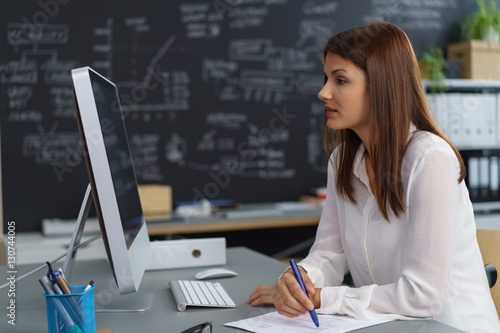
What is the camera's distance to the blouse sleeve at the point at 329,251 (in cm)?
158

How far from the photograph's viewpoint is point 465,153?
4.10m

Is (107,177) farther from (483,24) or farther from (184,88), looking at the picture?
(483,24)

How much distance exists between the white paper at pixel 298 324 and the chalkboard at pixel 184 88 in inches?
102

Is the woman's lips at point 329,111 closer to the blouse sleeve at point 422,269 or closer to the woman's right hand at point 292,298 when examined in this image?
the blouse sleeve at point 422,269

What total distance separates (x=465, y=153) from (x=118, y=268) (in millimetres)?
3483

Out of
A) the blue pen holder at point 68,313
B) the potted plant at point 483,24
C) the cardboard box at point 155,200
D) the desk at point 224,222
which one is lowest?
the desk at point 224,222

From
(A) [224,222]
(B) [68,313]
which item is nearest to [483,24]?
(A) [224,222]

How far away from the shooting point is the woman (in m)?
1.22

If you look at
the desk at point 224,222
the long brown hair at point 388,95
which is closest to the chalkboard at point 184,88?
the desk at point 224,222

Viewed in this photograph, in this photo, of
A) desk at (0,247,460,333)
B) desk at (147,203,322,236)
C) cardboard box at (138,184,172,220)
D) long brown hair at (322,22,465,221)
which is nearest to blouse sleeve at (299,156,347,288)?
desk at (0,247,460,333)

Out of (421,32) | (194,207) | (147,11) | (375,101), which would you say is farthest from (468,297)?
(421,32)

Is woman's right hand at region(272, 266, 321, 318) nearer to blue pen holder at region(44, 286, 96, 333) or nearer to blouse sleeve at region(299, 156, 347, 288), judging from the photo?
blouse sleeve at region(299, 156, 347, 288)

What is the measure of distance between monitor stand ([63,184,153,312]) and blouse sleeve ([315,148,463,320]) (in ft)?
1.37

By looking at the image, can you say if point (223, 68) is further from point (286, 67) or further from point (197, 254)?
point (197, 254)
